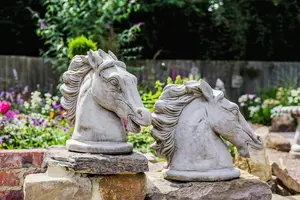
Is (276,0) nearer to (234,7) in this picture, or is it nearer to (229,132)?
(234,7)

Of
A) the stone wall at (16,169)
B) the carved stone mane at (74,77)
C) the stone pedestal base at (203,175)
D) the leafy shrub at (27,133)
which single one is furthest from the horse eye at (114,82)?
the leafy shrub at (27,133)

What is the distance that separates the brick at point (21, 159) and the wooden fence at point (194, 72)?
7027mm

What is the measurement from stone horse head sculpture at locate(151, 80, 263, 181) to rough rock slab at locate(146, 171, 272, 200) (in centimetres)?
3

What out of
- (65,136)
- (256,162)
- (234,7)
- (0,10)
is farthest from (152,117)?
(234,7)

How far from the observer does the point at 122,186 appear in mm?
2369

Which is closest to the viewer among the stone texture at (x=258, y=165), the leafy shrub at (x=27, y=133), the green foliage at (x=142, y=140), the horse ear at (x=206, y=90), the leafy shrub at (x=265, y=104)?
the horse ear at (x=206, y=90)

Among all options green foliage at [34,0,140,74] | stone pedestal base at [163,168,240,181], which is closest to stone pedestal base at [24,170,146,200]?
stone pedestal base at [163,168,240,181]

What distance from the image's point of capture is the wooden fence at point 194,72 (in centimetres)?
1012

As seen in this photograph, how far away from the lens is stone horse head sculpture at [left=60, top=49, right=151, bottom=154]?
2338 mm

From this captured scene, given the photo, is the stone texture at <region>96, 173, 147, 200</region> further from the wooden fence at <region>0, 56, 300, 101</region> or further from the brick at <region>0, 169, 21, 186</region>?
the wooden fence at <region>0, 56, 300, 101</region>

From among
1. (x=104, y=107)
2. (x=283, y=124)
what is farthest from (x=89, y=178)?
(x=283, y=124)

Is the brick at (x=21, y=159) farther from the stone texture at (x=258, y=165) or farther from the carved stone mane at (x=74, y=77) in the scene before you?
the stone texture at (x=258, y=165)

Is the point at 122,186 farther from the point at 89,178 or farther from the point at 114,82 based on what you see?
the point at 114,82

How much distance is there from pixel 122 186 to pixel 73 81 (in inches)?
21.5
